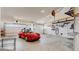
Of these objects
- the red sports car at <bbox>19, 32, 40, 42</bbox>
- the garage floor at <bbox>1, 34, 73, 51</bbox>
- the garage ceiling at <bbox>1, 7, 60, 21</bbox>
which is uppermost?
the garage ceiling at <bbox>1, 7, 60, 21</bbox>

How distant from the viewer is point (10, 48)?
213 centimetres

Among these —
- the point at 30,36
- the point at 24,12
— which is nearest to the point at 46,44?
the point at 30,36

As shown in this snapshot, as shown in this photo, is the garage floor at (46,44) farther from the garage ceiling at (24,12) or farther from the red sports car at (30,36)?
the garage ceiling at (24,12)

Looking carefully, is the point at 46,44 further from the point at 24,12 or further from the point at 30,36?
the point at 24,12

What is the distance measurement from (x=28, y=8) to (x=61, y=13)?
2.07 ft

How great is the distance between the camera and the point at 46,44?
2.12 m

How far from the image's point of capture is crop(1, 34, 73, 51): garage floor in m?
2.09

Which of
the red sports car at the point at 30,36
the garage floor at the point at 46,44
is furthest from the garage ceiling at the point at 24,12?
the garage floor at the point at 46,44

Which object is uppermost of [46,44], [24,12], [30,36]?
[24,12]

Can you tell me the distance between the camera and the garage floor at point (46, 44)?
2088 millimetres

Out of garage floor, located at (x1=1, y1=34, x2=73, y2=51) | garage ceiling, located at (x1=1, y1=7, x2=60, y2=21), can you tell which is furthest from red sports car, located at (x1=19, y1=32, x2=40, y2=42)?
garage ceiling, located at (x1=1, y1=7, x2=60, y2=21)

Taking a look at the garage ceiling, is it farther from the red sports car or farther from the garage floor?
the garage floor

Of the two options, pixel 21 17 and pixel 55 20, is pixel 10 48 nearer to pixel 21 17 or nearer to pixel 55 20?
pixel 21 17
